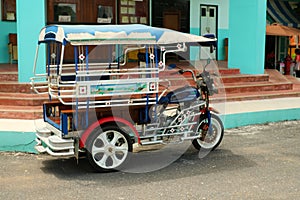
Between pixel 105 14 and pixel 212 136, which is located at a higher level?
pixel 105 14

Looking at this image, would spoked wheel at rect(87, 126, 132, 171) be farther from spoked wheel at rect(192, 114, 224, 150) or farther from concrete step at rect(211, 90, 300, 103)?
concrete step at rect(211, 90, 300, 103)

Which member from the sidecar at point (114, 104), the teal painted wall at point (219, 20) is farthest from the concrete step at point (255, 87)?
the sidecar at point (114, 104)

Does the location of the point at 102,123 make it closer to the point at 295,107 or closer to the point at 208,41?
the point at 208,41

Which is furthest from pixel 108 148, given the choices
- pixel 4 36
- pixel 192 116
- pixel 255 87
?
pixel 4 36

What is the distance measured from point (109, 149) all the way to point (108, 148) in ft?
0.08

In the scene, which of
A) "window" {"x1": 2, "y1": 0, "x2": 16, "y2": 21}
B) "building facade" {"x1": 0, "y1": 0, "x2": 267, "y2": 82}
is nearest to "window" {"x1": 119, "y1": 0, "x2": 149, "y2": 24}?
"building facade" {"x1": 0, "y1": 0, "x2": 267, "y2": 82}

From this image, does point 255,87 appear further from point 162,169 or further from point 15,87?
point 15,87

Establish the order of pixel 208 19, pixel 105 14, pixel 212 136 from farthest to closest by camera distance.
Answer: pixel 208 19 < pixel 105 14 < pixel 212 136

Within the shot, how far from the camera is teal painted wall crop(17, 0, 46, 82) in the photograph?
8.63 meters

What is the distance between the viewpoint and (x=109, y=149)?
5871 millimetres

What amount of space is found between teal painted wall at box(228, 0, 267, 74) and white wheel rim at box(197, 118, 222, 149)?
5.64 m

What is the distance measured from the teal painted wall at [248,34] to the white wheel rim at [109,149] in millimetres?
Result: 7193

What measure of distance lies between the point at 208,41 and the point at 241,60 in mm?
6379

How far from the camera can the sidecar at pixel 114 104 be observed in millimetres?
5648
